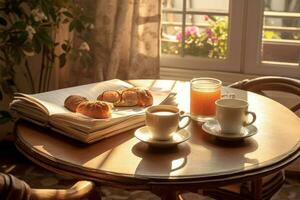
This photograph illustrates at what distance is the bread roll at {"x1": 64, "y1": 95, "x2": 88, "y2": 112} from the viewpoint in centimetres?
157

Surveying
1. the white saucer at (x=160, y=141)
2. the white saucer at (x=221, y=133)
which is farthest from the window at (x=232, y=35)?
the white saucer at (x=160, y=141)

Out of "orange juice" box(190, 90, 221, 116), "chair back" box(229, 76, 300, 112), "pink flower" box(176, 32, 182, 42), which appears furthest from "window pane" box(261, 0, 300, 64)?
"orange juice" box(190, 90, 221, 116)

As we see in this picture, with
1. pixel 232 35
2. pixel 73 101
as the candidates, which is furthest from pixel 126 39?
pixel 73 101

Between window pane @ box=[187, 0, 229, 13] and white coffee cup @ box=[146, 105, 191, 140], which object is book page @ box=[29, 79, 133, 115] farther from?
window pane @ box=[187, 0, 229, 13]

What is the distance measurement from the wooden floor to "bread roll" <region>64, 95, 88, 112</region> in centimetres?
101

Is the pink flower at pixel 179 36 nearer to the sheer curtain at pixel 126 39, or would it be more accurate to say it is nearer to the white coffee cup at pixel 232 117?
the sheer curtain at pixel 126 39

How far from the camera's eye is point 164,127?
1.37 meters

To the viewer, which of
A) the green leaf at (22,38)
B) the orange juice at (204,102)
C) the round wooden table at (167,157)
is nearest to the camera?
the round wooden table at (167,157)

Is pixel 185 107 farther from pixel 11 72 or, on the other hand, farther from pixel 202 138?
pixel 11 72

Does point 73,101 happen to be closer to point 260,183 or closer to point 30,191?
point 30,191

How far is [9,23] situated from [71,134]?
1621mm

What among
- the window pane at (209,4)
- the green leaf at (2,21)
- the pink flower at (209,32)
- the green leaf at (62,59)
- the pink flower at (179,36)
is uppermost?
the window pane at (209,4)

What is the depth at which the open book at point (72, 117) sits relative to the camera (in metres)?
1.44

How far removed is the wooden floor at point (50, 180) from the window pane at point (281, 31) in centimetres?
64
